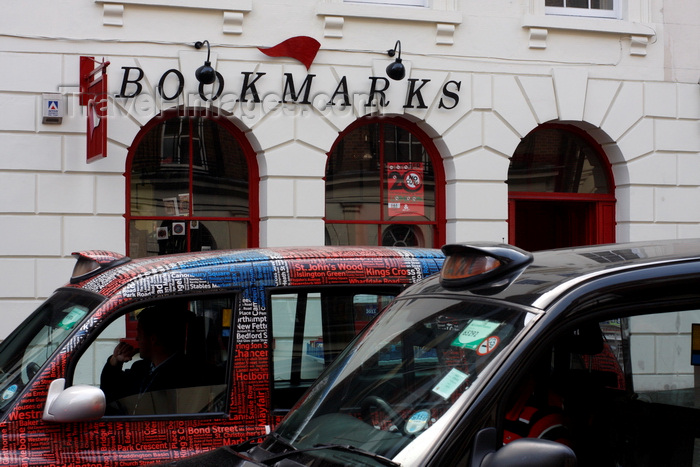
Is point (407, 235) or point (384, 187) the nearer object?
point (384, 187)

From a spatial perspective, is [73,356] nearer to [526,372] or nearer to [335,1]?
[526,372]

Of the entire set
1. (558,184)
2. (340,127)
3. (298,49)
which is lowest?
(558,184)

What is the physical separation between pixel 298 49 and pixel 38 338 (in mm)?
7759

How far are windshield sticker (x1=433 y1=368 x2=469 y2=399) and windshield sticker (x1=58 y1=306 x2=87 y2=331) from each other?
1.97 metres

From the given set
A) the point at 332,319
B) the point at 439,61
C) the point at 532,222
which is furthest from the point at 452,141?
the point at 332,319

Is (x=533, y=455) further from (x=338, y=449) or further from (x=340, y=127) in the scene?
(x=340, y=127)

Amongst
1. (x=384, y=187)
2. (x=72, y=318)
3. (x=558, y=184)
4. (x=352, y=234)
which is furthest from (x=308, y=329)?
(x=558, y=184)

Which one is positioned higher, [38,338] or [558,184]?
[558,184]

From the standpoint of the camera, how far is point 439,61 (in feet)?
38.2

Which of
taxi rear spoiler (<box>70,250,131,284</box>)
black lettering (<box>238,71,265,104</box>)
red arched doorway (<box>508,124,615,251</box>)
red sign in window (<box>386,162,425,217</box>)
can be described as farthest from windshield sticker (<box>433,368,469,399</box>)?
red arched doorway (<box>508,124,615,251</box>)

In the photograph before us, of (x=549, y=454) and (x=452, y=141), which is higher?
(x=452, y=141)

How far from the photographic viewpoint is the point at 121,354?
3.81m

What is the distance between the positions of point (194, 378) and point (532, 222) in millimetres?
9464

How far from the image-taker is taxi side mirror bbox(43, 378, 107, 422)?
3.28 metres
